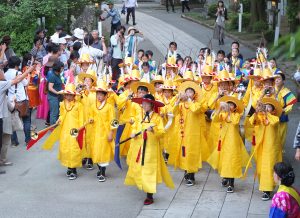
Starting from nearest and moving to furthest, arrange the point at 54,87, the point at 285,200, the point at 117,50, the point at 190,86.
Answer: the point at 285,200 → the point at 190,86 → the point at 54,87 → the point at 117,50

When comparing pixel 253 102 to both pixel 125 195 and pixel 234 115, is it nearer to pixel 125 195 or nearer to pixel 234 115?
pixel 234 115

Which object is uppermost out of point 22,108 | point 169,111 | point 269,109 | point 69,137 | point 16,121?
point 269,109

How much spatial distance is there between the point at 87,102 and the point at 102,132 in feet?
2.42

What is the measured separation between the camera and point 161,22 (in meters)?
30.8

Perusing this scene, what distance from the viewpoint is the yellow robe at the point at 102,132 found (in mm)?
10609

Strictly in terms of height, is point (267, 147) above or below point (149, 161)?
above

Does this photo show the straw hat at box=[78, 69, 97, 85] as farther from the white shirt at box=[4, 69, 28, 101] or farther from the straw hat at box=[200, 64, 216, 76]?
the straw hat at box=[200, 64, 216, 76]

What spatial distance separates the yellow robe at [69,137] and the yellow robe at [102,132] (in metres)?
0.28

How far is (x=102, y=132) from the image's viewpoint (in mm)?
10688

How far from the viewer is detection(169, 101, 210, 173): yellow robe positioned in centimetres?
1057

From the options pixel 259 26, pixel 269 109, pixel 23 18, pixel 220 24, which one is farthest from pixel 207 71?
pixel 259 26

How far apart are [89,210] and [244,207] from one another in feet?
7.51

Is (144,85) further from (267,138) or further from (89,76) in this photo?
(267,138)

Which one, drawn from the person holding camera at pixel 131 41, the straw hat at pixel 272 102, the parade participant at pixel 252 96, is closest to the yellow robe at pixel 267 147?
the straw hat at pixel 272 102
